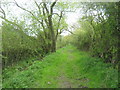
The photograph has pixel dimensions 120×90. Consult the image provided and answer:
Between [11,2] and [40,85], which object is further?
[11,2]

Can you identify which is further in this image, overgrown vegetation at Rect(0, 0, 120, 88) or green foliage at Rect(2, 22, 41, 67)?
green foliage at Rect(2, 22, 41, 67)

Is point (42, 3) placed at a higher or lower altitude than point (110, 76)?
higher

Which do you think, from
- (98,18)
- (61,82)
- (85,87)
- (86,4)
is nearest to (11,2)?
(86,4)

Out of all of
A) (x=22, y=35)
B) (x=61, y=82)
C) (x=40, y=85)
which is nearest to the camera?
(x=40, y=85)

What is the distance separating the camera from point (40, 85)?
469 centimetres

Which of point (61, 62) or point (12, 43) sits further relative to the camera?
point (61, 62)

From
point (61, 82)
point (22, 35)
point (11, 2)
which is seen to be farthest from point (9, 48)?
point (11, 2)

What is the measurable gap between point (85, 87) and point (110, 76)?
45.8 inches

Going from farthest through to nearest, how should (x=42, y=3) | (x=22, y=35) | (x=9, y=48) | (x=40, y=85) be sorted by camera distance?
(x=42, y=3)
(x=22, y=35)
(x=9, y=48)
(x=40, y=85)

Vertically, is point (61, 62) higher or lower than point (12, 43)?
lower

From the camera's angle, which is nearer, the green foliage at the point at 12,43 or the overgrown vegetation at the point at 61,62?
the overgrown vegetation at the point at 61,62

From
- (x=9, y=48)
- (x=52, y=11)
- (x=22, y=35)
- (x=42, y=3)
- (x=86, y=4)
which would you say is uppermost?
(x=42, y=3)

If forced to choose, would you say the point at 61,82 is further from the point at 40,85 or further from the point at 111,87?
the point at 111,87

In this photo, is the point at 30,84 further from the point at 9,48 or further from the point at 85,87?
the point at 9,48
